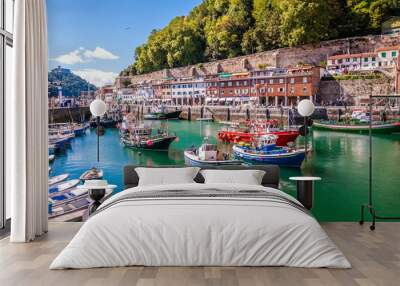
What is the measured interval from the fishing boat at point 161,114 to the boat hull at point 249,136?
77 centimetres

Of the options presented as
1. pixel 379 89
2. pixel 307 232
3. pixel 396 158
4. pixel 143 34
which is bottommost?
pixel 307 232

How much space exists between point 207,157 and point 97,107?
169 cm

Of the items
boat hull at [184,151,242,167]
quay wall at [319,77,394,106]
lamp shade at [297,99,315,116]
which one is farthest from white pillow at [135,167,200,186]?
quay wall at [319,77,394,106]

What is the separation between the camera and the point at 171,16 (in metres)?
6.97

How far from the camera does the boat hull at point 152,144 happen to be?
695 cm

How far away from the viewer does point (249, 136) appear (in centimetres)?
688

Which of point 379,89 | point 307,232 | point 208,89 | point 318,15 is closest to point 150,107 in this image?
point 208,89

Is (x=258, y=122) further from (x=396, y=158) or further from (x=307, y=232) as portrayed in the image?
(x=307, y=232)

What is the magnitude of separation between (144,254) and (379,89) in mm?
4315

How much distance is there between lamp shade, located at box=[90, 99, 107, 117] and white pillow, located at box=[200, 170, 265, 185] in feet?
6.07

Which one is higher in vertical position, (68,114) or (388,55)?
(388,55)

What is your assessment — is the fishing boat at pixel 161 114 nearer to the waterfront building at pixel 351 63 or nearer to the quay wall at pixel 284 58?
the quay wall at pixel 284 58

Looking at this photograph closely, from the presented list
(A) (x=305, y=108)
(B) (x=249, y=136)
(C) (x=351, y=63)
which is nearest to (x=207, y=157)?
(B) (x=249, y=136)

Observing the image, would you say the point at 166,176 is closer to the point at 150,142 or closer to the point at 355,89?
the point at 150,142
